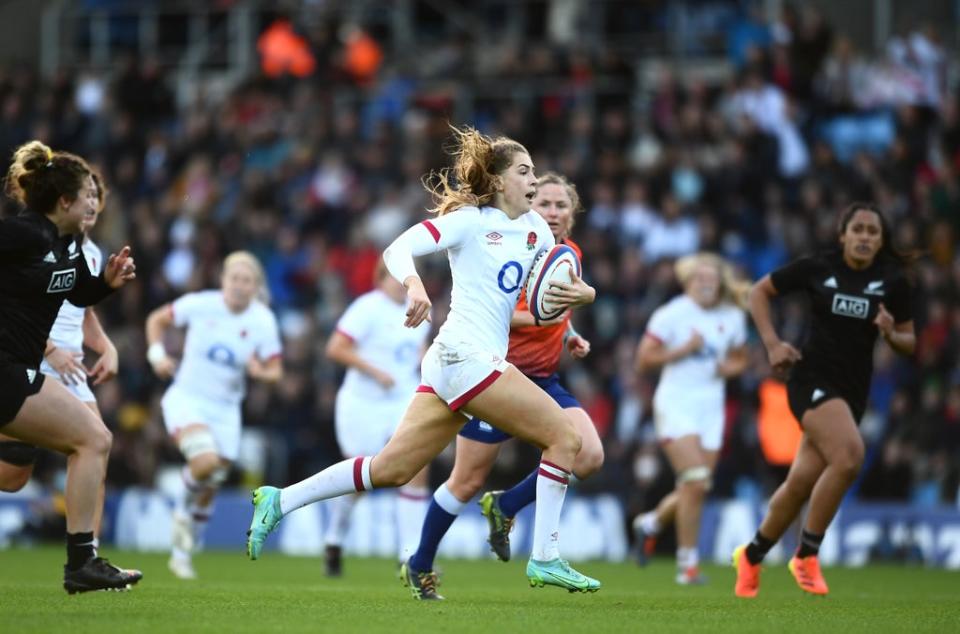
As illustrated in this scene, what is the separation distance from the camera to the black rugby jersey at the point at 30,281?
8.21 metres

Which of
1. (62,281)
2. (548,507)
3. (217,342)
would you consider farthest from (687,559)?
(62,281)

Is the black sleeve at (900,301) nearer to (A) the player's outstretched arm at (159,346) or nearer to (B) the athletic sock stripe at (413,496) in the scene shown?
(B) the athletic sock stripe at (413,496)

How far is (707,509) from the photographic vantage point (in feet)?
56.1

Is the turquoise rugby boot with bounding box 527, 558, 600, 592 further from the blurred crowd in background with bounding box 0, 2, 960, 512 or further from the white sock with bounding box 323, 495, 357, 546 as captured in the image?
the blurred crowd in background with bounding box 0, 2, 960, 512

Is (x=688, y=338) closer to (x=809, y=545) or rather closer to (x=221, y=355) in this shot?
(x=809, y=545)

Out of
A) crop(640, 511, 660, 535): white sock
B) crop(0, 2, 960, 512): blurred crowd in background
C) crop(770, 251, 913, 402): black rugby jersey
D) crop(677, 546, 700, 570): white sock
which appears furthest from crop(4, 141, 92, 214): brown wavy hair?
crop(0, 2, 960, 512): blurred crowd in background

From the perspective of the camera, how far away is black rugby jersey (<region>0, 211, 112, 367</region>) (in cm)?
821

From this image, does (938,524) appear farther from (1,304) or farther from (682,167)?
(1,304)

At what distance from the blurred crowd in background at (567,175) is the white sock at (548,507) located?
8833 mm

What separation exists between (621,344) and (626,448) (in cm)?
148

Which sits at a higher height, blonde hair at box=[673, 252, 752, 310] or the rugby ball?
blonde hair at box=[673, 252, 752, 310]

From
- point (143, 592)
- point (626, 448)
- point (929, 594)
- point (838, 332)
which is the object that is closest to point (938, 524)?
point (626, 448)

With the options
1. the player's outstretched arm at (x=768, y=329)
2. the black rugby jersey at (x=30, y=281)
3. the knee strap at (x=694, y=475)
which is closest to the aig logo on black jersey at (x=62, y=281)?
→ the black rugby jersey at (x=30, y=281)

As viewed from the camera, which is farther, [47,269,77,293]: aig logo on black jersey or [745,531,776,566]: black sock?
[745,531,776,566]: black sock
